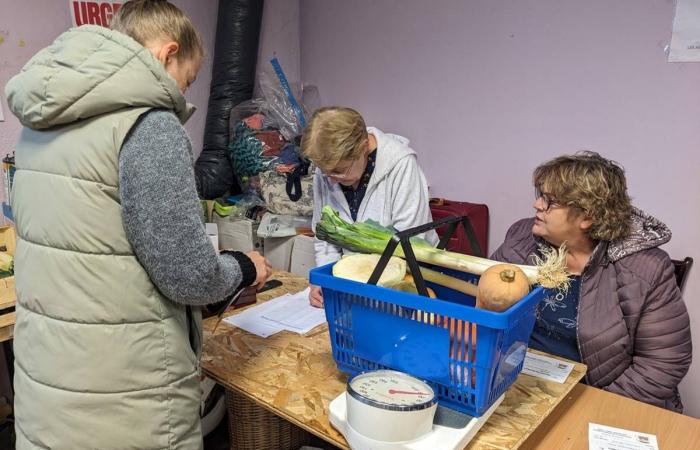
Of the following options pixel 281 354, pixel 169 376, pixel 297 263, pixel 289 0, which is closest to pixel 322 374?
pixel 281 354

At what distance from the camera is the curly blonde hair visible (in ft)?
5.10

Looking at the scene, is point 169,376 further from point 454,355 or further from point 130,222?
point 454,355

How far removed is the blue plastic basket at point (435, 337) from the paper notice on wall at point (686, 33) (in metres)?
1.54

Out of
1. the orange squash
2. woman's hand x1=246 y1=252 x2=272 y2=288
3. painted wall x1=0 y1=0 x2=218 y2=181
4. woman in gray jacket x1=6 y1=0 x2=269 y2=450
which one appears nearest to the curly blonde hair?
the orange squash

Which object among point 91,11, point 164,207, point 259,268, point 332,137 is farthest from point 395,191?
point 91,11

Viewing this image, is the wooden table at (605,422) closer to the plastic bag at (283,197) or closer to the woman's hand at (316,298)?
the woman's hand at (316,298)

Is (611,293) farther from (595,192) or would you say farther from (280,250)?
(280,250)

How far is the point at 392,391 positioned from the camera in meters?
0.97

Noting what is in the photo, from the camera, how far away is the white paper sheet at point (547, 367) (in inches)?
51.3

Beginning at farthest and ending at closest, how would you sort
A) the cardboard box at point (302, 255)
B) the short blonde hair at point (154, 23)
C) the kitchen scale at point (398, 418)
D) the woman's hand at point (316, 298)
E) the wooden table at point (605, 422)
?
the cardboard box at point (302, 255)
the woman's hand at point (316, 298)
the wooden table at point (605, 422)
the short blonde hair at point (154, 23)
the kitchen scale at point (398, 418)

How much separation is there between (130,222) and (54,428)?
450 mm

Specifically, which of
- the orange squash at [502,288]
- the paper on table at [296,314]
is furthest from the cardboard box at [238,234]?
the orange squash at [502,288]

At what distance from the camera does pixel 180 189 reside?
0.95m

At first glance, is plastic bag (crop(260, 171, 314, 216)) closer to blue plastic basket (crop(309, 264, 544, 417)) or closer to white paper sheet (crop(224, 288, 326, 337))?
white paper sheet (crop(224, 288, 326, 337))
